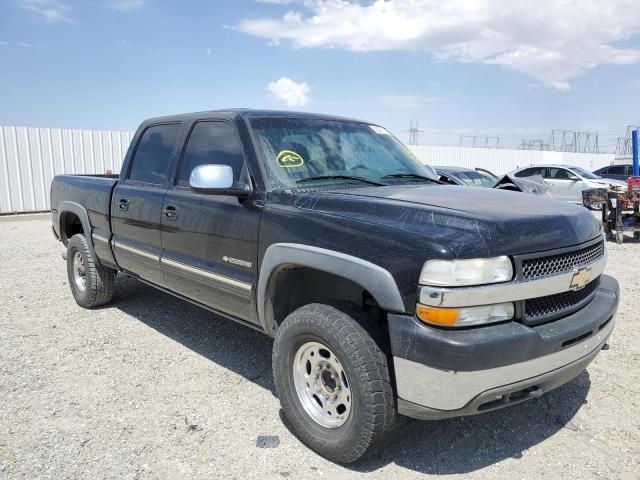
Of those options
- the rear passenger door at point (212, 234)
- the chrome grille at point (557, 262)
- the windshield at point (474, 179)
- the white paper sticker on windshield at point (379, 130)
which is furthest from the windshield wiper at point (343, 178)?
the windshield at point (474, 179)

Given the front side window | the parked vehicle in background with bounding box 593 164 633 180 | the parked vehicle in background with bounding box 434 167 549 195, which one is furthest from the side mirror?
the parked vehicle in background with bounding box 593 164 633 180

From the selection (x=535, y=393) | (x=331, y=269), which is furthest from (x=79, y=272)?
(x=535, y=393)

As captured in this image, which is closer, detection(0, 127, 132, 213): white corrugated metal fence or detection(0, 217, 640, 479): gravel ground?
detection(0, 217, 640, 479): gravel ground

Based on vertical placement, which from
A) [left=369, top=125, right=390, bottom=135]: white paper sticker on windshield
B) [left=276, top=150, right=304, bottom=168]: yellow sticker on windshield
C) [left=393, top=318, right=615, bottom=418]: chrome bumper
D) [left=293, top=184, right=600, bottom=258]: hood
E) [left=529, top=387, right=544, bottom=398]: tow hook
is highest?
[left=369, top=125, right=390, bottom=135]: white paper sticker on windshield

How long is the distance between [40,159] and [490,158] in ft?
84.1

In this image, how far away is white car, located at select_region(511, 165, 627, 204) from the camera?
55.6 feet

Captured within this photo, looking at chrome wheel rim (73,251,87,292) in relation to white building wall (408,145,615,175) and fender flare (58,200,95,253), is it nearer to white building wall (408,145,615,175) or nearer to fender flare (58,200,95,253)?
fender flare (58,200,95,253)

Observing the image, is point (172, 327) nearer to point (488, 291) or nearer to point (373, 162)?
point (373, 162)

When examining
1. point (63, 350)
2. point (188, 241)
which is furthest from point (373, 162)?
point (63, 350)

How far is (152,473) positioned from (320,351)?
3.60ft

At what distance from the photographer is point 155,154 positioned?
14.5 ft

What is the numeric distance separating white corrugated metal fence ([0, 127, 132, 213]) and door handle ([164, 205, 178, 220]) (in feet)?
44.0

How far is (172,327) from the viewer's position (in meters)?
4.98

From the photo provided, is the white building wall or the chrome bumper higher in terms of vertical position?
the white building wall
